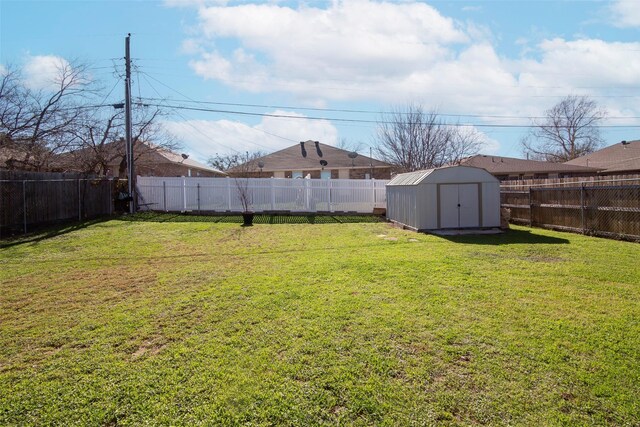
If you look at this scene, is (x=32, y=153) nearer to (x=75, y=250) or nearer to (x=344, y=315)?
(x=75, y=250)

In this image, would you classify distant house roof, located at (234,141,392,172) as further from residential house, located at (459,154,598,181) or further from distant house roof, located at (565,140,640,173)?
distant house roof, located at (565,140,640,173)

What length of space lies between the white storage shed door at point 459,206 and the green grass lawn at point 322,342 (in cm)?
518

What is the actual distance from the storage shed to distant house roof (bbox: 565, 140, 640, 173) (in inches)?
663

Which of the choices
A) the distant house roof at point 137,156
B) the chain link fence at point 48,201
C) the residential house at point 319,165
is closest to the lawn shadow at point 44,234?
the chain link fence at point 48,201

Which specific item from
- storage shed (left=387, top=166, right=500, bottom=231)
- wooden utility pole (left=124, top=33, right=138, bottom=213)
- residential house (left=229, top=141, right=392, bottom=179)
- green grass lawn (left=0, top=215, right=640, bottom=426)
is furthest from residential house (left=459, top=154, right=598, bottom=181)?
green grass lawn (left=0, top=215, right=640, bottom=426)

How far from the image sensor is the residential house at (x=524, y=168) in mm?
27672

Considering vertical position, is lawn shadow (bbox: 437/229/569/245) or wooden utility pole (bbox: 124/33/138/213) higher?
wooden utility pole (bbox: 124/33/138/213)

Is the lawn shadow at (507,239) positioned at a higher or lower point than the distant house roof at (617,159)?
lower

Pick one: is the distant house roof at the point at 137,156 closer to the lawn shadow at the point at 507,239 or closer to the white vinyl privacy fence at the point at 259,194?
the white vinyl privacy fence at the point at 259,194

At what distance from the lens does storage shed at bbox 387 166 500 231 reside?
1253cm

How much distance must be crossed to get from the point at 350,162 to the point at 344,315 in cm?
2563

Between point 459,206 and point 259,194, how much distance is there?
28.3ft

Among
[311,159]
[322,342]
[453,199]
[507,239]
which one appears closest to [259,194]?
[453,199]

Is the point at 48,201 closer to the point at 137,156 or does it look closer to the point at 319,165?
the point at 137,156
